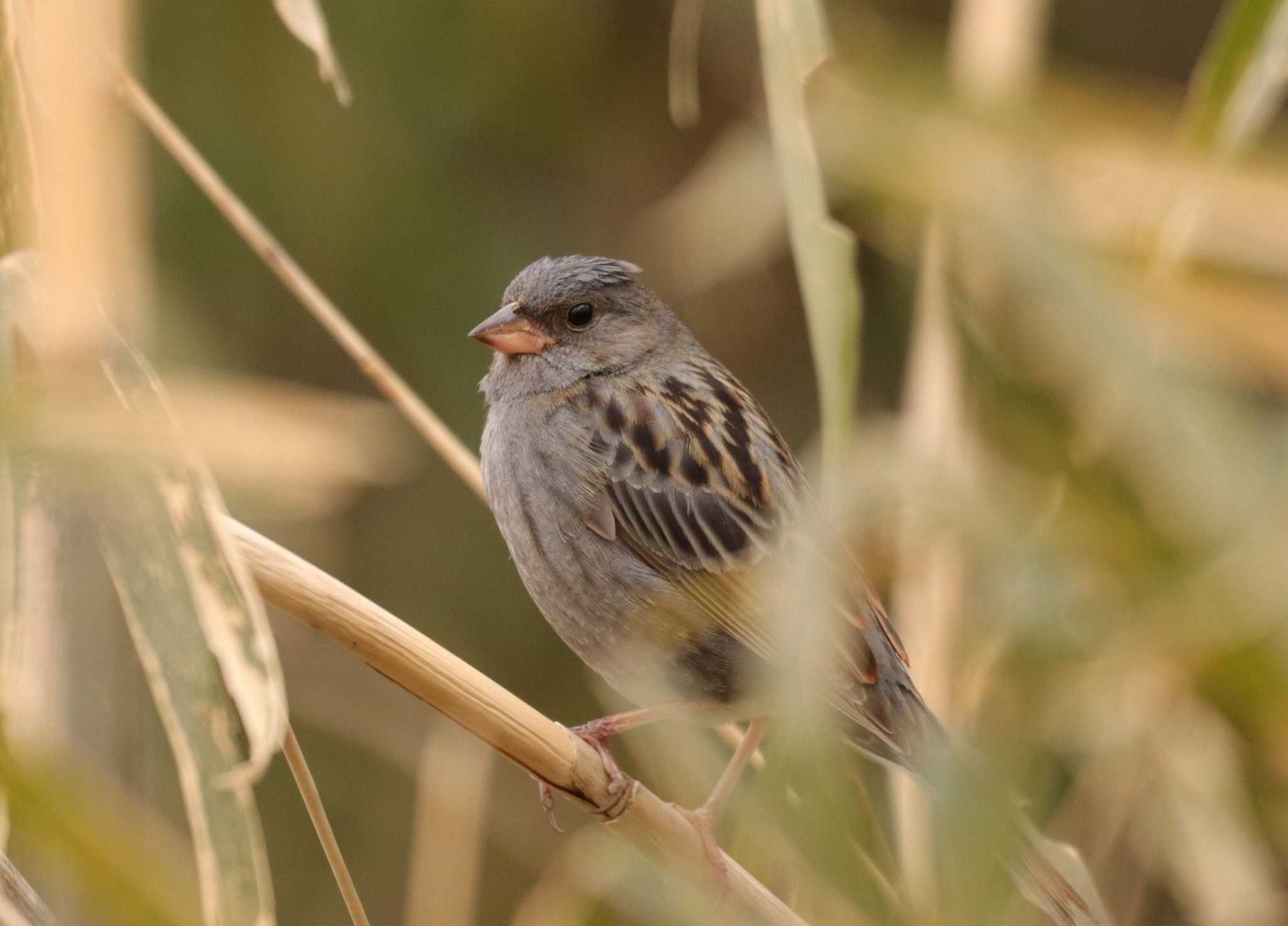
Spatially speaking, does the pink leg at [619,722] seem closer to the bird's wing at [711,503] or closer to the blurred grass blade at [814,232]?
the bird's wing at [711,503]

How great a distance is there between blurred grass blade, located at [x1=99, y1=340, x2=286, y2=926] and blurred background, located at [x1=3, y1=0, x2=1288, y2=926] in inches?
8.0

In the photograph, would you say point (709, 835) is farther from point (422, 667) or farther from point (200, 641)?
point (200, 641)

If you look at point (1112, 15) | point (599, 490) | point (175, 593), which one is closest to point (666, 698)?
point (599, 490)

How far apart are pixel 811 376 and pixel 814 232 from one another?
7.64 feet

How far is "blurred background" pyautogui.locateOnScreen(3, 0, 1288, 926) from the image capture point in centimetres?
174

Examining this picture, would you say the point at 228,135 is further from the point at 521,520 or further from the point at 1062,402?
the point at 1062,402

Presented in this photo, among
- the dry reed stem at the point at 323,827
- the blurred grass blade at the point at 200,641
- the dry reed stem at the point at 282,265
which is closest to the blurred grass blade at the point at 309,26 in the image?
the dry reed stem at the point at 282,265

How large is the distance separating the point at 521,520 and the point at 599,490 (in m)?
0.12

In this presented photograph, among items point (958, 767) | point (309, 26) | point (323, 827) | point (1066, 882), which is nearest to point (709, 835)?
point (1066, 882)

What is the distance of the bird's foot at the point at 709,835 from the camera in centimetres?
175

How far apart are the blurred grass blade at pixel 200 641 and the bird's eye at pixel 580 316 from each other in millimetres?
1124

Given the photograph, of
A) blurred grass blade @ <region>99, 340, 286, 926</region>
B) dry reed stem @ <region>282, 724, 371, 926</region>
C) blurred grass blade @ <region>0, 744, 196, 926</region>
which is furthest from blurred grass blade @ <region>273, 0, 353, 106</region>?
blurred grass blade @ <region>0, 744, 196, 926</region>

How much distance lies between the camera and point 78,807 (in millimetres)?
1152

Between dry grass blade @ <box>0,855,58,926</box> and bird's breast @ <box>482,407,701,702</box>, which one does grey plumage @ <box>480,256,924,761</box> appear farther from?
dry grass blade @ <box>0,855,58,926</box>
